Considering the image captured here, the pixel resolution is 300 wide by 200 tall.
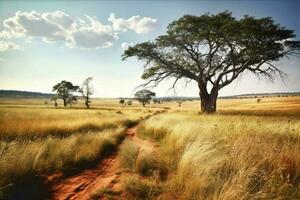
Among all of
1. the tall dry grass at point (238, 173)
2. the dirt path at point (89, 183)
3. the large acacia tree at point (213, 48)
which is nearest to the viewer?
the tall dry grass at point (238, 173)

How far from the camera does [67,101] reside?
79.2m

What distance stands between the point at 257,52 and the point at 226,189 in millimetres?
19309

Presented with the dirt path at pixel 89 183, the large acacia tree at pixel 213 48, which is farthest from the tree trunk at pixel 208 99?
the dirt path at pixel 89 183

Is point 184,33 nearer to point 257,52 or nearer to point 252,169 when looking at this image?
point 257,52

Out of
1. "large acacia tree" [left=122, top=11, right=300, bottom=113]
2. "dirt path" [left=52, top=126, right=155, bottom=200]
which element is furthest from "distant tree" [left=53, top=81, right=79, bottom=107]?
"dirt path" [left=52, top=126, right=155, bottom=200]

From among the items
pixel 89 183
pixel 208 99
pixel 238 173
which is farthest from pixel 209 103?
pixel 89 183

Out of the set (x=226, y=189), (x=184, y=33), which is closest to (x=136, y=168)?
Result: (x=226, y=189)

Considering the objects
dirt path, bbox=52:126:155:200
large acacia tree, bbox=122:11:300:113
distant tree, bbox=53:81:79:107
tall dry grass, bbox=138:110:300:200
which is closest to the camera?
tall dry grass, bbox=138:110:300:200

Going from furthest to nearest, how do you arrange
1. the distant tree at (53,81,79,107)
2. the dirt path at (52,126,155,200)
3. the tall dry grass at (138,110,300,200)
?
the distant tree at (53,81,79,107) < the dirt path at (52,126,155,200) < the tall dry grass at (138,110,300,200)

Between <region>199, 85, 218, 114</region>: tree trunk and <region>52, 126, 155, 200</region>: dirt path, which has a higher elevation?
<region>199, 85, 218, 114</region>: tree trunk

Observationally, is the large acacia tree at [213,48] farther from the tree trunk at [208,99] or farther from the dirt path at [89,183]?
the dirt path at [89,183]

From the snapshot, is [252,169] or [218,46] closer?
[252,169]

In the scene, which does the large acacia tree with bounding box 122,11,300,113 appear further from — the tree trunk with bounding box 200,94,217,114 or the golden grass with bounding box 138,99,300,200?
the golden grass with bounding box 138,99,300,200

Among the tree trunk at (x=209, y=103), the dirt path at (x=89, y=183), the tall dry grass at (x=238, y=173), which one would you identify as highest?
the tree trunk at (x=209, y=103)
